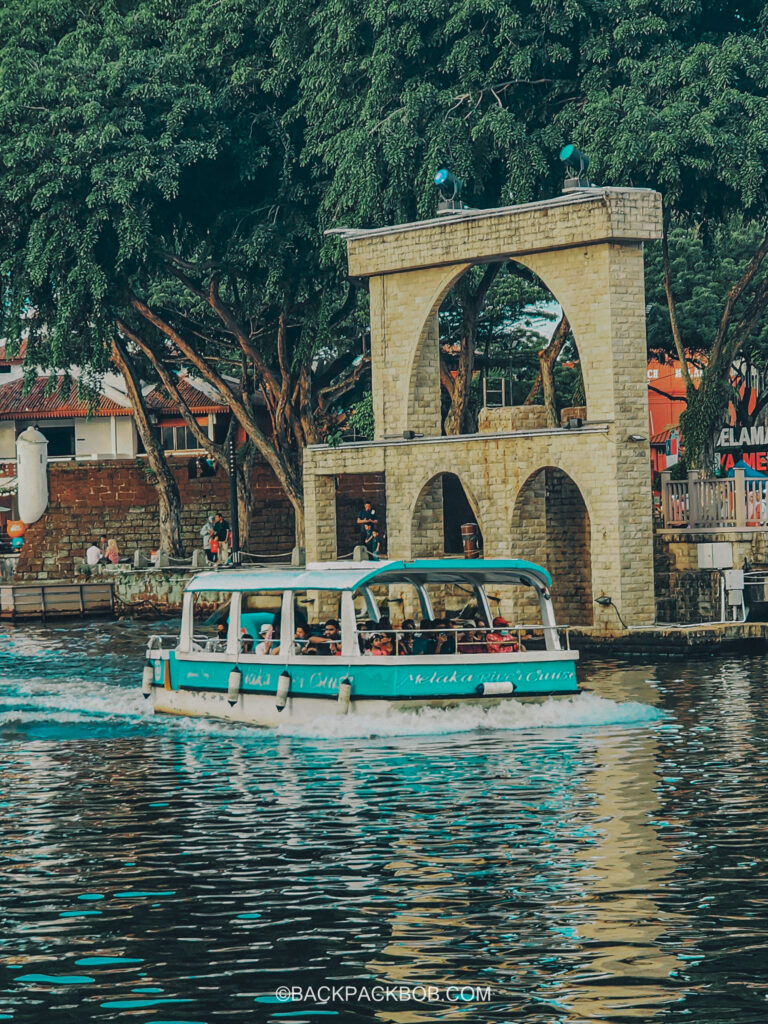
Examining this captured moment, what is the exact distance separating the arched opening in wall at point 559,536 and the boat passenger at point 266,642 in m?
11.6

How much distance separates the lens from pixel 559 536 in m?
37.1

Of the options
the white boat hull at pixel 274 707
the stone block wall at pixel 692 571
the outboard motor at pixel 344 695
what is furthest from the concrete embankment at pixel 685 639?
the outboard motor at pixel 344 695

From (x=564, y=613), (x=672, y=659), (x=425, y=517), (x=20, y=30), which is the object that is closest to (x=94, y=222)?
(x=20, y=30)

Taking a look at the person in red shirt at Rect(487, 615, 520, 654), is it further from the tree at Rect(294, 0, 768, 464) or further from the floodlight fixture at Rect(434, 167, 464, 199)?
the tree at Rect(294, 0, 768, 464)

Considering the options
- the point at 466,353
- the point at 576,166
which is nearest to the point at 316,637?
the point at 576,166

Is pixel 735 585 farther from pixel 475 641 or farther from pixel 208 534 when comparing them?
pixel 208 534

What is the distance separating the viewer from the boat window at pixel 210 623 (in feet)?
86.4

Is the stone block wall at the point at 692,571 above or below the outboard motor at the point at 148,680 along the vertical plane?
above

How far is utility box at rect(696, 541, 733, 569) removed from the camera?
115ft

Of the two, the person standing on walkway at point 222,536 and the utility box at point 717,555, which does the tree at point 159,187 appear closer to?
the person standing on walkway at point 222,536

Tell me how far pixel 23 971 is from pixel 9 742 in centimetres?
1243

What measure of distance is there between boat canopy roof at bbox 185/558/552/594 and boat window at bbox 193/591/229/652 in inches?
34.9

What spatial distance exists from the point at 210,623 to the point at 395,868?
16.2m

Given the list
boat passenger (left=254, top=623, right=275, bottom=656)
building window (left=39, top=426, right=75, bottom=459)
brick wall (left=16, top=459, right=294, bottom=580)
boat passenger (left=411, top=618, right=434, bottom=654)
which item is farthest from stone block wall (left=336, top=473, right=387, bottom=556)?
boat passenger (left=411, top=618, right=434, bottom=654)
